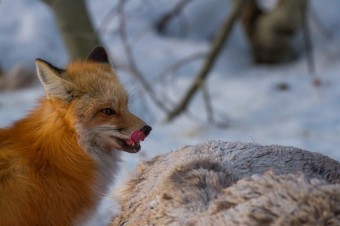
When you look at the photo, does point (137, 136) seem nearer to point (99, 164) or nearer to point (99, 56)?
point (99, 164)

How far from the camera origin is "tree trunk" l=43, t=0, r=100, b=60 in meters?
7.72

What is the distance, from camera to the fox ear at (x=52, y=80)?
386 cm

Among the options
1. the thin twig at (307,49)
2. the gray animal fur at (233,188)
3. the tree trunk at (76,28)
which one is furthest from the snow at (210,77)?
the gray animal fur at (233,188)

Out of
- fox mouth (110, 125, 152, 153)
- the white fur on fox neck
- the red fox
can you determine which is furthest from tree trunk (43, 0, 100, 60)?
fox mouth (110, 125, 152, 153)

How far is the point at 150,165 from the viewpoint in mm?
3180

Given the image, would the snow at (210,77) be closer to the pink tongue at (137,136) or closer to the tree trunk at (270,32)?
the tree trunk at (270,32)

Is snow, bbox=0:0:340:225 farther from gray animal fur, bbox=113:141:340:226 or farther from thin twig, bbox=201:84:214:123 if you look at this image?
gray animal fur, bbox=113:141:340:226

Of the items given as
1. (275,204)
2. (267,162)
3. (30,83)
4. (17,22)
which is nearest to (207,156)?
A: (267,162)

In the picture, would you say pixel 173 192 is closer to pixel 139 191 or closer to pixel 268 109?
pixel 139 191

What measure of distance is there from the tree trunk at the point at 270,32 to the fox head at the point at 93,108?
21.1 feet

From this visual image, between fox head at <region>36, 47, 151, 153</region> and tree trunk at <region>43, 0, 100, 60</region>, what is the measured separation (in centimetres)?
382

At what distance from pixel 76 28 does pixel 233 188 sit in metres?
5.86

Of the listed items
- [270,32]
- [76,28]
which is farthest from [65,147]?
[270,32]

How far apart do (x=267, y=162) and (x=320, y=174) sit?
22cm
